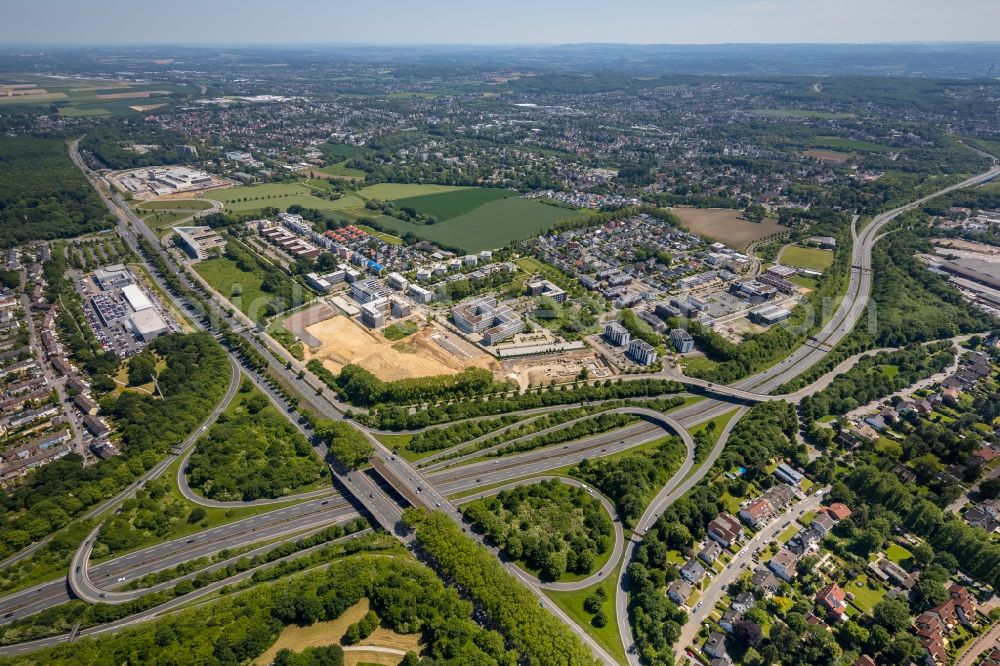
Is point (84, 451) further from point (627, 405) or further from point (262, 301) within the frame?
point (627, 405)

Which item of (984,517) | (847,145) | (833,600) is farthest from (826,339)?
(847,145)

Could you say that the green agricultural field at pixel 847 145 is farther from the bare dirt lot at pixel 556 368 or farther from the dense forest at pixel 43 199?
the dense forest at pixel 43 199

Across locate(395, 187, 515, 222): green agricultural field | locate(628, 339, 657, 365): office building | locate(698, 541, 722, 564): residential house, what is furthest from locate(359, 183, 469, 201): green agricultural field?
locate(698, 541, 722, 564): residential house

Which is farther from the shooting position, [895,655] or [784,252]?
[784,252]

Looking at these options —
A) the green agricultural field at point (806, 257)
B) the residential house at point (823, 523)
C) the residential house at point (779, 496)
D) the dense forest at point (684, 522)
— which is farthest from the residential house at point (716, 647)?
the green agricultural field at point (806, 257)

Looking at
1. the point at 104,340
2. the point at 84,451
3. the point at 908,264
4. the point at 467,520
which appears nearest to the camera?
the point at 467,520

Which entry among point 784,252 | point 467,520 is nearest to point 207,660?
point 467,520
